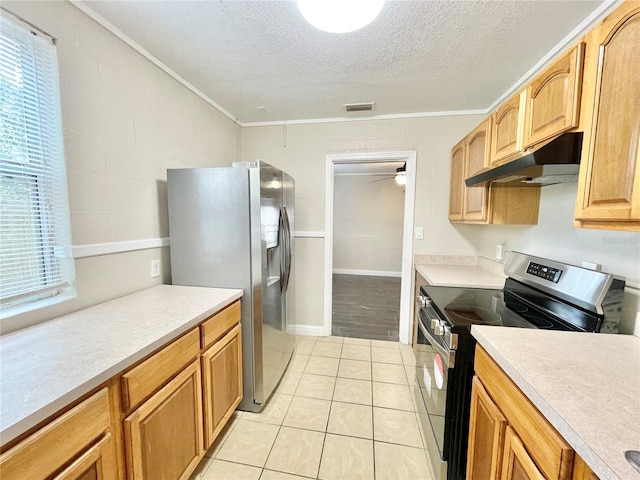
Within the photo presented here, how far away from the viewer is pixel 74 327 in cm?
115

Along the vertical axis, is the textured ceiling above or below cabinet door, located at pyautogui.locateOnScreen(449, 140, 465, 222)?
above

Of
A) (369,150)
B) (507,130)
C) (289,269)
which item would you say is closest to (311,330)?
(289,269)

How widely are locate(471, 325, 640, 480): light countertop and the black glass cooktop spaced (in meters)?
0.14

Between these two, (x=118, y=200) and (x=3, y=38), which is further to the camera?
(x=118, y=200)

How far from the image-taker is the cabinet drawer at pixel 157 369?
94 cm

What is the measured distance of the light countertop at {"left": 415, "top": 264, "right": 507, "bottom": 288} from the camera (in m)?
1.95

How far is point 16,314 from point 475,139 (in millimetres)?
2888

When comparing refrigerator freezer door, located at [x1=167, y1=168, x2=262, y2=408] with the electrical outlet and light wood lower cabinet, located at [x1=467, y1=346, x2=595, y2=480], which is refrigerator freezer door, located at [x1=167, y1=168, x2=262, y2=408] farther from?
light wood lower cabinet, located at [x1=467, y1=346, x2=595, y2=480]

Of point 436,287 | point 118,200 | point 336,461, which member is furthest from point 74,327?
point 436,287

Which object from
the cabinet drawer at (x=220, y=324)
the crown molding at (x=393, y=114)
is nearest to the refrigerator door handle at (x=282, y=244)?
the cabinet drawer at (x=220, y=324)

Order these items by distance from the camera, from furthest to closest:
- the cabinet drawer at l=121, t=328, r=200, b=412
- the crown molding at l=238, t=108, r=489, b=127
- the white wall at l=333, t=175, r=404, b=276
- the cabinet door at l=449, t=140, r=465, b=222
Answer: the white wall at l=333, t=175, r=404, b=276 < the crown molding at l=238, t=108, r=489, b=127 < the cabinet door at l=449, t=140, r=465, b=222 < the cabinet drawer at l=121, t=328, r=200, b=412

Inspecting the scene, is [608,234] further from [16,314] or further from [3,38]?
[3,38]

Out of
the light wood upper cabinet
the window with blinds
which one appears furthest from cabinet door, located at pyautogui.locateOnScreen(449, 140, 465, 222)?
the window with blinds

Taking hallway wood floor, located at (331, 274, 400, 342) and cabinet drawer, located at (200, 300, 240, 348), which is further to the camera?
hallway wood floor, located at (331, 274, 400, 342)
